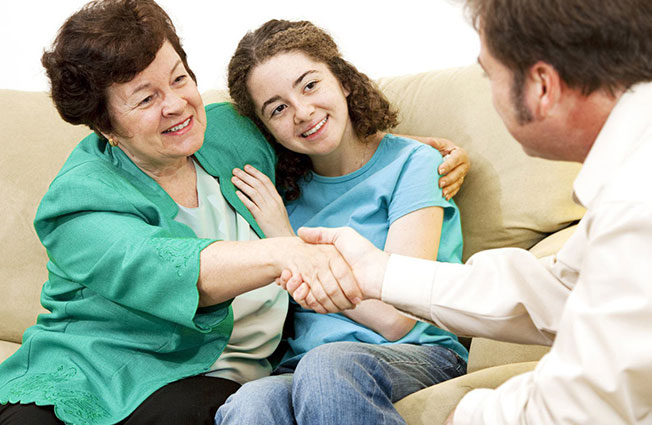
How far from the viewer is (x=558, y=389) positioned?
830 mm

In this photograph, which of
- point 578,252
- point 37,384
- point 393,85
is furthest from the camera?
point 393,85

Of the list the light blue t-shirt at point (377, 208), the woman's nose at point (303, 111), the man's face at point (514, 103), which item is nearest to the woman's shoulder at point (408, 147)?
the light blue t-shirt at point (377, 208)

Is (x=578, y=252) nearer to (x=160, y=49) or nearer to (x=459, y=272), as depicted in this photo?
(x=459, y=272)

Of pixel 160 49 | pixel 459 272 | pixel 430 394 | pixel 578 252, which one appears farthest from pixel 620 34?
pixel 160 49

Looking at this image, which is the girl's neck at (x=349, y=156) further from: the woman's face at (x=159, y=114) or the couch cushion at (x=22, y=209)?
the couch cushion at (x=22, y=209)

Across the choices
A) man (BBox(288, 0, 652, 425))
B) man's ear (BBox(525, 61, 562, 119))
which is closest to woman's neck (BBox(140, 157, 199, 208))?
man (BBox(288, 0, 652, 425))

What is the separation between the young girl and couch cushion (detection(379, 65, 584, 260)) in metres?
0.12

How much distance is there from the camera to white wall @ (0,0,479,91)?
8.24ft

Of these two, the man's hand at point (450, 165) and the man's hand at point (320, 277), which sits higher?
the man's hand at point (450, 165)

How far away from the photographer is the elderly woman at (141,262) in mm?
1386

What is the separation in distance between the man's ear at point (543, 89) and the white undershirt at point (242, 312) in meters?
0.90

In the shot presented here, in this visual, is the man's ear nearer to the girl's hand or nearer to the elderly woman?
the elderly woman

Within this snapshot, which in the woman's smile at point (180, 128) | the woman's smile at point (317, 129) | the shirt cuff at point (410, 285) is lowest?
the shirt cuff at point (410, 285)

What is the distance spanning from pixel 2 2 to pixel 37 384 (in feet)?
6.13
